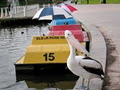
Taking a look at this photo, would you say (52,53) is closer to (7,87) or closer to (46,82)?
(46,82)

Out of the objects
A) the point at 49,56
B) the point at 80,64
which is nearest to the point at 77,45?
the point at 80,64

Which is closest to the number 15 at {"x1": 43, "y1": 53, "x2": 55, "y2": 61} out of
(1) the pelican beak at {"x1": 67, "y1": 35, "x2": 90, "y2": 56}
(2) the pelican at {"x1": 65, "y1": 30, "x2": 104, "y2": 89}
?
(2) the pelican at {"x1": 65, "y1": 30, "x2": 104, "y2": 89}

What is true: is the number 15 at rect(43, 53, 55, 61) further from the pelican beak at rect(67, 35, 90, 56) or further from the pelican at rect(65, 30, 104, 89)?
the pelican beak at rect(67, 35, 90, 56)

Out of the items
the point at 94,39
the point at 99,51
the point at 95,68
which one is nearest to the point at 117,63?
the point at 99,51

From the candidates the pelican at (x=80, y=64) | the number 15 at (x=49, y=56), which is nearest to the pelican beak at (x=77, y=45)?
the pelican at (x=80, y=64)

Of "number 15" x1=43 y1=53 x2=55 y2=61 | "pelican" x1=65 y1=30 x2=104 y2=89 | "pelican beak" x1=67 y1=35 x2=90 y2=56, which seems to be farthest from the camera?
"number 15" x1=43 y1=53 x2=55 y2=61

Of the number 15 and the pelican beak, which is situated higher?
the pelican beak

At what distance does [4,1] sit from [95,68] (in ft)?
230

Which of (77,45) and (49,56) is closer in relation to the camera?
(77,45)

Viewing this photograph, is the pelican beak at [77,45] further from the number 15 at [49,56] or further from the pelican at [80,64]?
the number 15 at [49,56]

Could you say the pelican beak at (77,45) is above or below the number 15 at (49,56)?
above

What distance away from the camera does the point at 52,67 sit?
13.2 metres

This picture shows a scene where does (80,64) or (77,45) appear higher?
(77,45)

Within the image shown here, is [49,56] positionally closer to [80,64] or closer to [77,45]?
[80,64]
